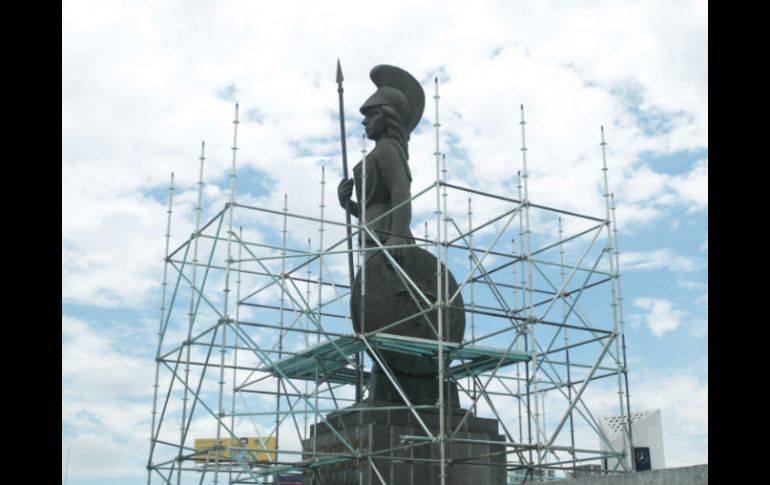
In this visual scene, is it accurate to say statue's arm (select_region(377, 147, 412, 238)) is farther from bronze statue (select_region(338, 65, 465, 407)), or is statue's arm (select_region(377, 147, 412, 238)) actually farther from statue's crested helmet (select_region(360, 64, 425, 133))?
statue's crested helmet (select_region(360, 64, 425, 133))

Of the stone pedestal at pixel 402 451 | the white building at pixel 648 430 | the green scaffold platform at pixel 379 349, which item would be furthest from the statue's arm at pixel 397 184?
the white building at pixel 648 430

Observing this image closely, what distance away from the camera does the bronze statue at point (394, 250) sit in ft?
51.5

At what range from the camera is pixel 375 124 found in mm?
17328

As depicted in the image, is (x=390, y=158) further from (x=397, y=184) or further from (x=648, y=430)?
(x=648, y=430)

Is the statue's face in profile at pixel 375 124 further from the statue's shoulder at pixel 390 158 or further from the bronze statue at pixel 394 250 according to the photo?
the statue's shoulder at pixel 390 158

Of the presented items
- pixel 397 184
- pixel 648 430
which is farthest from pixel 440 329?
pixel 648 430

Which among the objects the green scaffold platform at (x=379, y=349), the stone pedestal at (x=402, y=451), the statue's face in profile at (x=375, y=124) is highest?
the statue's face in profile at (x=375, y=124)

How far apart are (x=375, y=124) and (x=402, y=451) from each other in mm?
6105

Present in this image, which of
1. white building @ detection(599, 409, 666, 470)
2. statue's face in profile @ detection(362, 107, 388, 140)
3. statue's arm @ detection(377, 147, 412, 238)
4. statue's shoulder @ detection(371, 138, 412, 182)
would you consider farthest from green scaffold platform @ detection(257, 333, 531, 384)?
white building @ detection(599, 409, 666, 470)

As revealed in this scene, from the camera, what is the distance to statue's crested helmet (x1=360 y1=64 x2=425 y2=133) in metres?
17.6

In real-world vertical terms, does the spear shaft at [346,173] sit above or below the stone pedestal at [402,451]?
above
